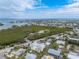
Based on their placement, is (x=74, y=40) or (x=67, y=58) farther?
(x=74, y=40)

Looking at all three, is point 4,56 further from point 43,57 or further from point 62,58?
point 62,58

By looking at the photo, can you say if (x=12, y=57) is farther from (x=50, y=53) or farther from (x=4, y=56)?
(x=50, y=53)

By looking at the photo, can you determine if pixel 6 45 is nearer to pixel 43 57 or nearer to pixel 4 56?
pixel 4 56

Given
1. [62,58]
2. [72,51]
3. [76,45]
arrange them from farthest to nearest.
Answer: [76,45] < [72,51] < [62,58]

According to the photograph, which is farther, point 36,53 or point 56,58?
point 36,53

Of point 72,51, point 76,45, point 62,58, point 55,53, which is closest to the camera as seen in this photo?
point 62,58

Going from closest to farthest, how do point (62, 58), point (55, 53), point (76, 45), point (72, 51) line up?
point (62, 58), point (55, 53), point (72, 51), point (76, 45)

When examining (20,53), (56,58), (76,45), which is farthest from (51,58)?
(76,45)

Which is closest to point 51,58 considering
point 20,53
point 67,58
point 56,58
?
point 56,58
